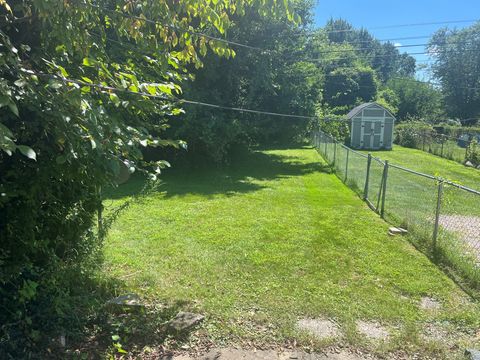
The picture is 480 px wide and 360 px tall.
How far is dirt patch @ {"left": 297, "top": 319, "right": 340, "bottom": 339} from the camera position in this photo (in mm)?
3543

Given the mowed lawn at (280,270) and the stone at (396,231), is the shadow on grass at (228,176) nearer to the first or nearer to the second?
the mowed lawn at (280,270)

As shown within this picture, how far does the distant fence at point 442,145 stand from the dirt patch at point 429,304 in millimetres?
17986

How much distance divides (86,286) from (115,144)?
6.81 ft

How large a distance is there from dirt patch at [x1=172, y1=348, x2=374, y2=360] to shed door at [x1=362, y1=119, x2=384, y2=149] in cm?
2732

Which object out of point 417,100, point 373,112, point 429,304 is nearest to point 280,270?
point 429,304

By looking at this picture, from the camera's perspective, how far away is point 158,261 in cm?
529

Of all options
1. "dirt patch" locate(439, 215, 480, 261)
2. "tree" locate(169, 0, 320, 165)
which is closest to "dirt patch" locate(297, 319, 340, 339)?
"dirt patch" locate(439, 215, 480, 261)

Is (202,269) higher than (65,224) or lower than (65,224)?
lower

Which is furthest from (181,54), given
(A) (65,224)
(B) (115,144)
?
(A) (65,224)

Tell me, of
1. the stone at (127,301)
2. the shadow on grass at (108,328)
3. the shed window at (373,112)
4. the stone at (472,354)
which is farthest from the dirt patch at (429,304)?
the shed window at (373,112)

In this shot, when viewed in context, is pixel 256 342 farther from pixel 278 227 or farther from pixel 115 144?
pixel 278 227

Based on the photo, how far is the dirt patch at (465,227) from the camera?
232 inches

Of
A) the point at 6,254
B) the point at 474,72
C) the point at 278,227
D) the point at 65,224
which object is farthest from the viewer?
the point at 474,72

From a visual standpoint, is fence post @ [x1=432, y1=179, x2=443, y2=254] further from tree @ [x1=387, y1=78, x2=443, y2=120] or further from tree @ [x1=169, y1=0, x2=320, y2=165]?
tree @ [x1=387, y1=78, x2=443, y2=120]
